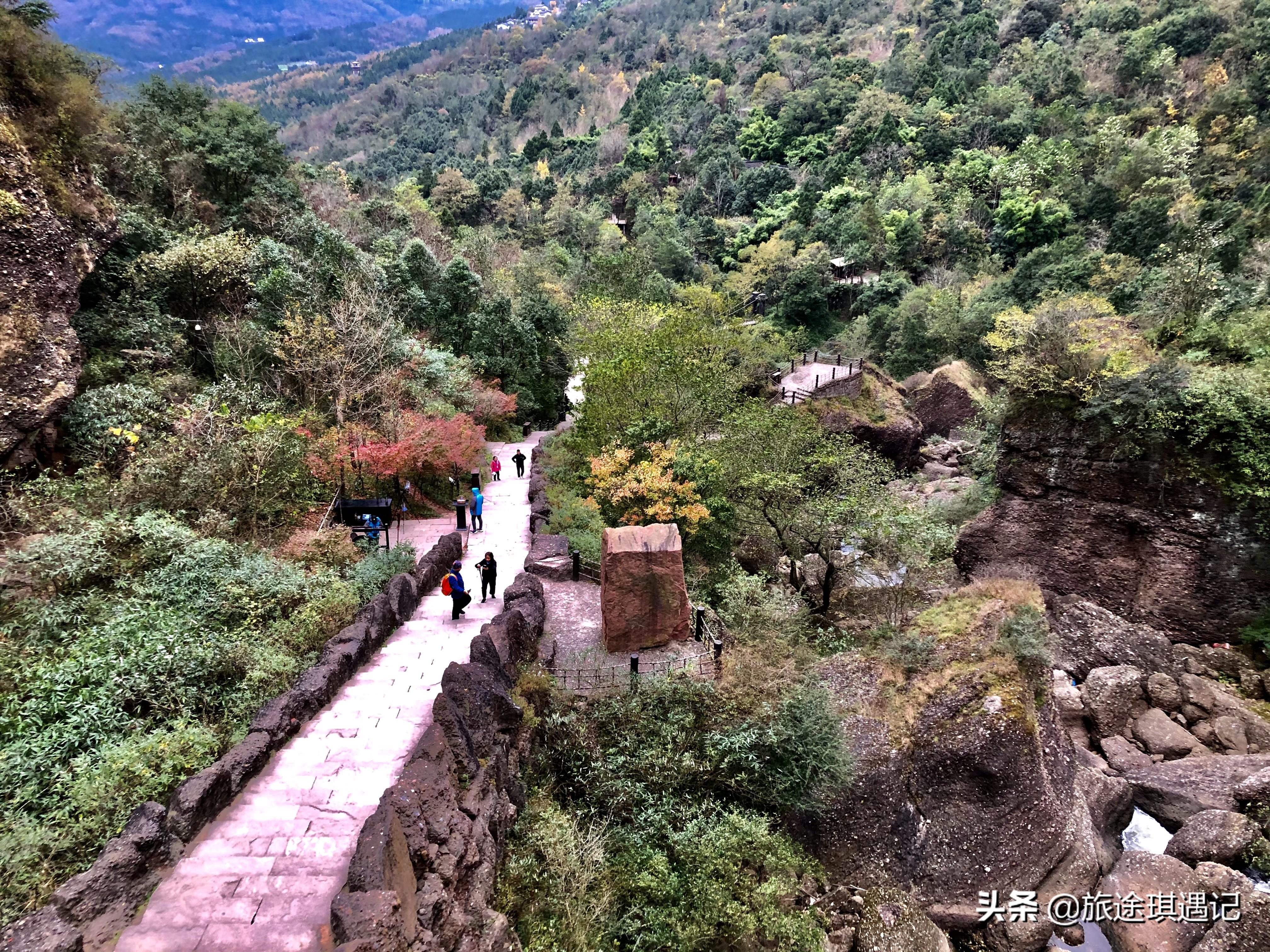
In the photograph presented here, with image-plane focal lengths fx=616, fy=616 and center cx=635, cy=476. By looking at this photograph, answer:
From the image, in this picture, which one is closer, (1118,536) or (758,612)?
(758,612)

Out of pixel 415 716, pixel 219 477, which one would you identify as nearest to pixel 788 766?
pixel 415 716

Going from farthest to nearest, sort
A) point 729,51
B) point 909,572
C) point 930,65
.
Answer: point 729,51 → point 930,65 → point 909,572

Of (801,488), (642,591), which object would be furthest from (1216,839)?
(642,591)

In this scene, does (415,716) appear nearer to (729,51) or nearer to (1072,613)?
(1072,613)

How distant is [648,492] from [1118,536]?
40.0 feet

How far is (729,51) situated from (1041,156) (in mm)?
77655

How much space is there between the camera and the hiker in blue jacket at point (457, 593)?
36.3ft

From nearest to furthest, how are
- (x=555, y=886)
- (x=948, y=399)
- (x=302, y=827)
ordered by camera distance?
(x=302, y=827), (x=555, y=886), (x=948, y=399)

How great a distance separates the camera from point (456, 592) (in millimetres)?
11086

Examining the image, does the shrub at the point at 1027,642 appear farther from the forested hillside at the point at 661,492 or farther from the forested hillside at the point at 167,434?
the forested hillside at the point at 167,434

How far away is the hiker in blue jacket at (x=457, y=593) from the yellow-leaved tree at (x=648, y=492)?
482 cm

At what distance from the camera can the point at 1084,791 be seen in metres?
11.3

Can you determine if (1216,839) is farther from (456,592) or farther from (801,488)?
(456,592)

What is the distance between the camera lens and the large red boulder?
37.3 feet
